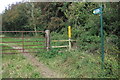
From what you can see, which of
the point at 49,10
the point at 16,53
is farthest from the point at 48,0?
the point at 16,53

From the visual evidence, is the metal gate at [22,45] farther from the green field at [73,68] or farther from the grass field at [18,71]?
the grass field at [18,71]

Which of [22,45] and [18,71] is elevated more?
[22,45]

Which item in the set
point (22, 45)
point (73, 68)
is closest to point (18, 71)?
point (73, 68)

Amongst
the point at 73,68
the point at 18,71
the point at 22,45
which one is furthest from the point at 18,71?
the point at 22,45

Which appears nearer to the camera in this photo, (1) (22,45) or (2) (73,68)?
(2) (73,68)

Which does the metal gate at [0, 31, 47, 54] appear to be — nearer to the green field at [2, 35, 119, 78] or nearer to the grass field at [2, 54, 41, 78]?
the green field at [2, 35, 119, 78]

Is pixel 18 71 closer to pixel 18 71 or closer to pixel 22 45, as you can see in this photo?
pixel 18 71

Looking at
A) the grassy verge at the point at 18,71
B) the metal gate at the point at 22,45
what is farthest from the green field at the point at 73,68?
the metal gate at the point at 22,45

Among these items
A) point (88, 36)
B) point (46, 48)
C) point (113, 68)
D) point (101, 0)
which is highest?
point (101, 0)

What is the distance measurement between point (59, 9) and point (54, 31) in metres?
1.99

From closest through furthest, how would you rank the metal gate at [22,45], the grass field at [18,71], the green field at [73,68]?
the green field at [73,68] → the grass field at [18,71] → the metal gate at [22,45]

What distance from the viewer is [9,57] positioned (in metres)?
6.40

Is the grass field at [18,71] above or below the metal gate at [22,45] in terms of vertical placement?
below

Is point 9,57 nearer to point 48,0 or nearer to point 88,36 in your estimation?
point 88,36
